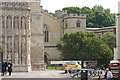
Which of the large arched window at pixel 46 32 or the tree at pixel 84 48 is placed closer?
the tree at pixel 84 48

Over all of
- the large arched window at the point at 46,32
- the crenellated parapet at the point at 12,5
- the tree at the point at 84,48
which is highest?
the crenellated parapet at the point at 12,5

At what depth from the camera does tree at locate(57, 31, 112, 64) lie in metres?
64.8

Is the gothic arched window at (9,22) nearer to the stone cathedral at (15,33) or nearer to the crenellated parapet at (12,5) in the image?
the stone cathedral at (15,33)

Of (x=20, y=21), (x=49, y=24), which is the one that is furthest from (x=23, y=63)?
(x=49, y=24)

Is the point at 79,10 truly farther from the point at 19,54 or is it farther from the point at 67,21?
the point at 19,54

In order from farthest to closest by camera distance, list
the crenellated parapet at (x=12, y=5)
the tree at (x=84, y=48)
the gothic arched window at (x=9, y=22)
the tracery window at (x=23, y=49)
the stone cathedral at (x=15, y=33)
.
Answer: the tree at (x=84, y=48)
the crenellated parapet at (x=12, y=5)
the tracery window at (x=23, y=49)
the gothic arched window at (x=9, y=22)
the stone cathedral at (x=15, y=33)

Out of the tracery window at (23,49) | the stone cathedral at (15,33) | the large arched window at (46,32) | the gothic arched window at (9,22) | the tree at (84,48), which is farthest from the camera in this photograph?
the large arched window at (46,32)

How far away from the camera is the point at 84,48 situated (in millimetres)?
66500

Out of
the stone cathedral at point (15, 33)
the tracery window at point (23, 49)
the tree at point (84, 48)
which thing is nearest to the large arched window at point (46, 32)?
the tree at point (84, 48)

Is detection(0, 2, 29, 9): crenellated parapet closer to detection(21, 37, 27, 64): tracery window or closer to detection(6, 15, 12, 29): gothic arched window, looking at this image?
detection(6, 15, 12, 29): gothic arched window

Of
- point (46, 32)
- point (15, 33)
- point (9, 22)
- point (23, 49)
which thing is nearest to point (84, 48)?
point (46, 32)

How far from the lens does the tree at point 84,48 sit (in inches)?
2552

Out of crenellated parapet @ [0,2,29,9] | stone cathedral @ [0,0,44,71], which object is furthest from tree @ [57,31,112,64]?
crenellated parapet @ [0,2,29,9]

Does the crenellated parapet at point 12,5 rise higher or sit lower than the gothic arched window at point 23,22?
higher
